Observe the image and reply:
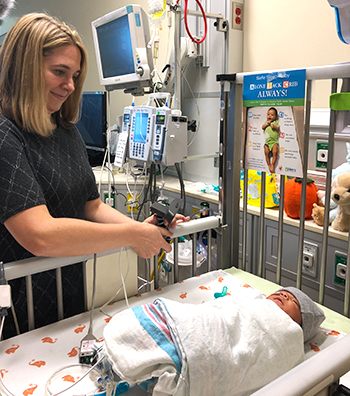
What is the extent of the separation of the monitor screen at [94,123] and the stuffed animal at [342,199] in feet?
6.26

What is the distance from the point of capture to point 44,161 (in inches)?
40.6

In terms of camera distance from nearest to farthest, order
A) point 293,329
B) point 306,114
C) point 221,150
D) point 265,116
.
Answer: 1. point 293,329
2. point 306,114
3. point 265,116
4. point 221,150

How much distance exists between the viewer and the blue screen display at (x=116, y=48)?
7.73 feet

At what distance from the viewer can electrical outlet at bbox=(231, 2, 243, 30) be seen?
7.95ft

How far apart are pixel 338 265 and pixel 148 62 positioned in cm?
161

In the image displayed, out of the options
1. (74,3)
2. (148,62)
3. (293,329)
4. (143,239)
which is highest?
(74,3)

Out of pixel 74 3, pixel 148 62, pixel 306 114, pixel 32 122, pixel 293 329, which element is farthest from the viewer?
pixel 74 3

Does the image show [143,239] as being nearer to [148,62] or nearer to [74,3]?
[148,62]

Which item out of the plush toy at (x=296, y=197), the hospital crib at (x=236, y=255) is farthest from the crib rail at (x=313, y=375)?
the plush toy at (x=296, y=197)

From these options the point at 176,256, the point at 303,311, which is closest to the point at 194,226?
the point at 176,256

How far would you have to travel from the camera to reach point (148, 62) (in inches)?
91.7

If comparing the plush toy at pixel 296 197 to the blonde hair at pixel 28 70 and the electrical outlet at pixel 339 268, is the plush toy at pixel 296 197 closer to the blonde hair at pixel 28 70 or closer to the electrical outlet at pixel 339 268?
the electrical outlet at pixel 339 268

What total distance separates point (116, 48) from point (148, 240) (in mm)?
1831

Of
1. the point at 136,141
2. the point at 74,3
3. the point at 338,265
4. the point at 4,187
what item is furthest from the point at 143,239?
the point at 74,3
